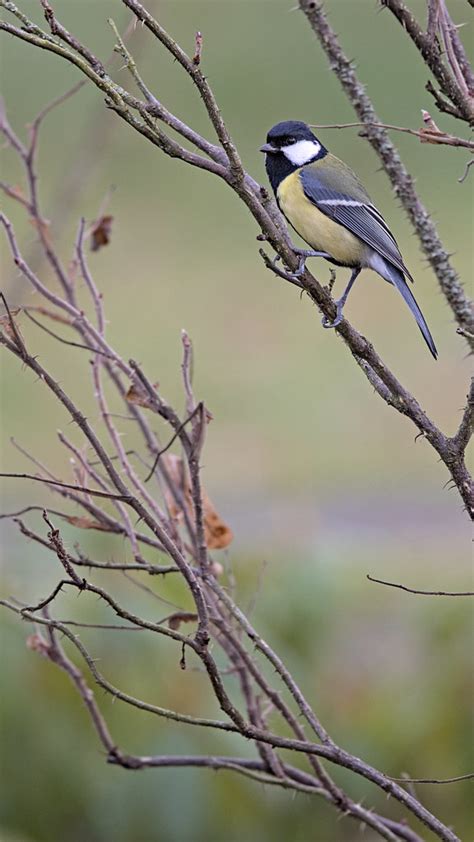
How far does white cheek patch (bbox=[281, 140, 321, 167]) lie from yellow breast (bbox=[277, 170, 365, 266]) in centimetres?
13

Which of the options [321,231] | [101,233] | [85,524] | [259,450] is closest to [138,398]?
[85,524]

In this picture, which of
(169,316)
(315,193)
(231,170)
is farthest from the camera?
(169,316)

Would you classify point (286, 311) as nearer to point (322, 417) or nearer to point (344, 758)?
point (322, 417)

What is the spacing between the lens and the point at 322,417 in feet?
26.8

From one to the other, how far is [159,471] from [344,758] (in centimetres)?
71

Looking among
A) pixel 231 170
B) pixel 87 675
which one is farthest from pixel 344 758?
→ pixel 87 675

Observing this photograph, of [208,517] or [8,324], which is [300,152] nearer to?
[208,517]

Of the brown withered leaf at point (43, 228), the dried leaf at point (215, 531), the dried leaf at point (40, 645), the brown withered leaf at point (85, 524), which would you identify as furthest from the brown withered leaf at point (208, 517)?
the brown withered leaf at point (43, 228)

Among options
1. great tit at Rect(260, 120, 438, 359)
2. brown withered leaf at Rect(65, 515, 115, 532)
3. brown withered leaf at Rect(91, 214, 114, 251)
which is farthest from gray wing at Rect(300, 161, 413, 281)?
brown withered leaf at Rect(65, 515, 115, 532)

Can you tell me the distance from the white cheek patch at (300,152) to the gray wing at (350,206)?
0.11ft

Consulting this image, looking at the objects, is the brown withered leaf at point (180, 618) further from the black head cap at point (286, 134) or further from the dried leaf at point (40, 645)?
the black head cap at point (286, 134)

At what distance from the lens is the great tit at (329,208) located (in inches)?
84.0

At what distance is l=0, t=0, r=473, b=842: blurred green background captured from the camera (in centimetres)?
277

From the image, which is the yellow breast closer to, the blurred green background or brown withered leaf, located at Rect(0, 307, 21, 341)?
the blurred green background
